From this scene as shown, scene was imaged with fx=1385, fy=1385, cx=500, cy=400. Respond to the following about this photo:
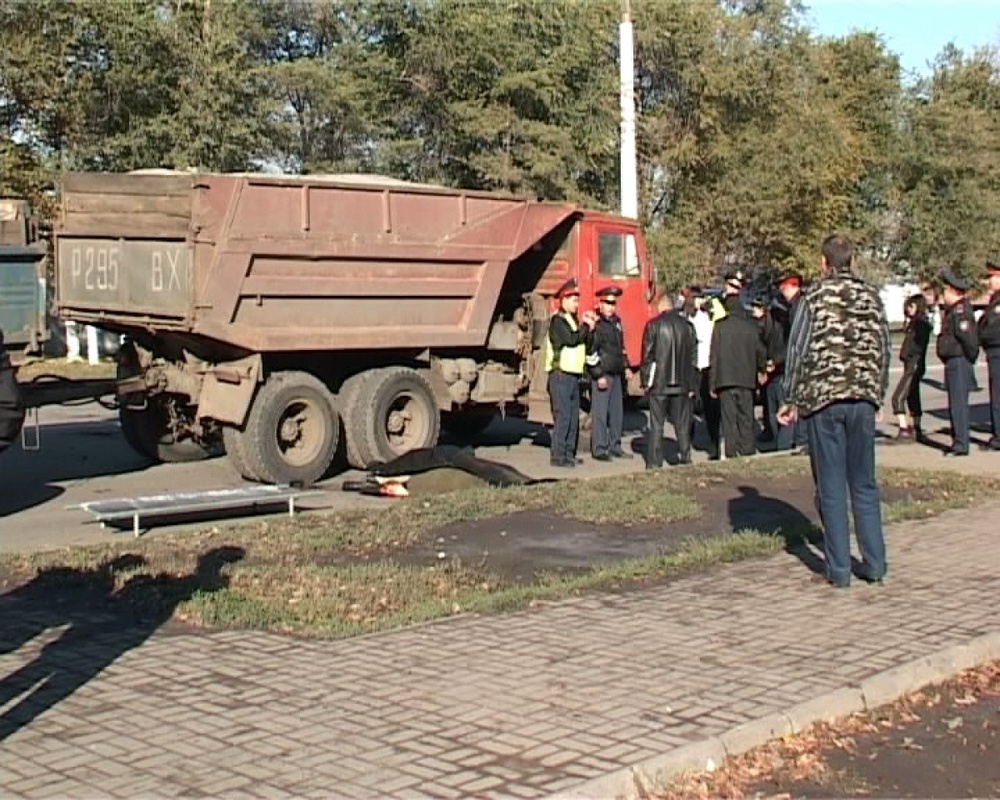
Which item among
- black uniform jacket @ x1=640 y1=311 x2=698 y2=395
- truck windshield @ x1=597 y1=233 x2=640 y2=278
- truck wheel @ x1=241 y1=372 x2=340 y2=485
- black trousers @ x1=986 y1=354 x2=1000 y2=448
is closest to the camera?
truck wheel @ x1=241 y1=372 x2=340 y2=485

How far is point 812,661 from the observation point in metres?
6.28

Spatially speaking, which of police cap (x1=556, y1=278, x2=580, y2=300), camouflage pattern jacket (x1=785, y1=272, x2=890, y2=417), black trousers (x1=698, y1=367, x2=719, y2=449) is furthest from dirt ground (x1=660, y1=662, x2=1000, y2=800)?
black trousers (x1=698, y1=367, x2=719, y2=449)

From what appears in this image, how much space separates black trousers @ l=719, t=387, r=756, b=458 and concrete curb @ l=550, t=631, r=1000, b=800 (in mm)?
7714

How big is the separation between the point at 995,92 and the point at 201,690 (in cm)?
5693

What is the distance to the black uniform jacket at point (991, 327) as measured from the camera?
48.1ft

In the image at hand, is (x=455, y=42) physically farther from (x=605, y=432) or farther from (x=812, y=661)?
(x=812, y=661)

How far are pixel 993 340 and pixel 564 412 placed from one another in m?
4.60

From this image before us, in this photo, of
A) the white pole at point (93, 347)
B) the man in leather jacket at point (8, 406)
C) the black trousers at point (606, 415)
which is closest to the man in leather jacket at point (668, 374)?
the black trousers at point (606, 415)

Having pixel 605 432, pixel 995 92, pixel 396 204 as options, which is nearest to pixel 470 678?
pixel 396 204

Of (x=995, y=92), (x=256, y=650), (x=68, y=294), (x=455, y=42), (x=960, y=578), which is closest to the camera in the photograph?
(x=256, y=650)

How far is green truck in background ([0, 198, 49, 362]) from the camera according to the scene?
11.5 meters

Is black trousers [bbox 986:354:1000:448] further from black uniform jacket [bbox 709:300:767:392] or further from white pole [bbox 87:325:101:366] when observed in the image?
white pole [bbox 87:325:101:366]

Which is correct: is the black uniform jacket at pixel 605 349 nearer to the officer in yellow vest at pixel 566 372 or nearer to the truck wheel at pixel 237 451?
the officer in yellow vest at pixel 566 372

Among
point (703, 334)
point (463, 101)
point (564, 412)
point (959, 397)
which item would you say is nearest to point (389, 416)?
point (564, 412)
